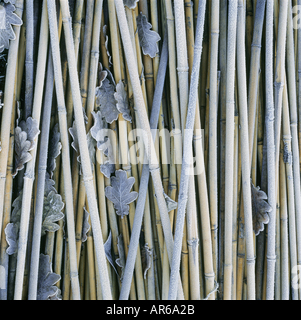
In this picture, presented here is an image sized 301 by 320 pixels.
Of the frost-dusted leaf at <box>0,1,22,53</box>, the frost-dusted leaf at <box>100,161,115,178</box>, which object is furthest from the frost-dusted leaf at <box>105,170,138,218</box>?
the frost-dusted leaf at <box>0,1,22,53</box>

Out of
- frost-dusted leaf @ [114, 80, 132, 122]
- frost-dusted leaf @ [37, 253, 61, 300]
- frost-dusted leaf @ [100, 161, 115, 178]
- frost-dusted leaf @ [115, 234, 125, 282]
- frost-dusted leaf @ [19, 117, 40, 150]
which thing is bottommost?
frost-dusted leaf @ [37, 253, 61, 300]

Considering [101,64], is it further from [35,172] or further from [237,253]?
[237,253]

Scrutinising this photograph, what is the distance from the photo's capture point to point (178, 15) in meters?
0.35

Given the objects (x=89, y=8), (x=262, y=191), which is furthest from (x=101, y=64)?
(x=262, y=191)

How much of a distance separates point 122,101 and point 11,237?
229 mm

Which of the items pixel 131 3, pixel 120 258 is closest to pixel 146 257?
pixel 120 258

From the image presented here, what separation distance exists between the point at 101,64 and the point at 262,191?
294 millimetres

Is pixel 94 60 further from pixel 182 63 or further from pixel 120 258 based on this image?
pixel 120 258

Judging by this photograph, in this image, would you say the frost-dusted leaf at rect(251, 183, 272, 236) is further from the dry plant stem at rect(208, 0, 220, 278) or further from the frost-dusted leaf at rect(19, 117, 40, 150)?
the frost-dusted leaf at rect(19, 117, 40, 150)

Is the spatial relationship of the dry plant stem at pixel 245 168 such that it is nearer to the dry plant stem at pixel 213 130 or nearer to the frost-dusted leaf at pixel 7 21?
the dry plant stem at pixel 213 130

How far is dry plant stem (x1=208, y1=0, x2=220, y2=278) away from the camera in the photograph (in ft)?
1.27

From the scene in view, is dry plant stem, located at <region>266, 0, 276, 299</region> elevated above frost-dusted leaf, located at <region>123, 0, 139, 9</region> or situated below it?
below

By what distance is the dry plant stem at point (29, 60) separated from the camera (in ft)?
1.19

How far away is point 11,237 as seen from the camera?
0.37 meters
